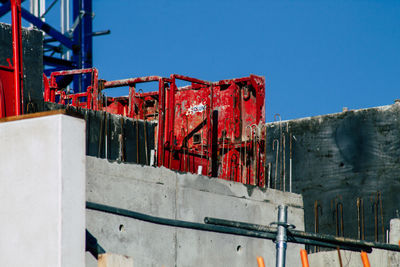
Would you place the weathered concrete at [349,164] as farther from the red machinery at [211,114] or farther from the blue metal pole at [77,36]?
the blue metal pole at [77,36]

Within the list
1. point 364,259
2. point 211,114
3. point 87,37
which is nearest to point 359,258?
point 364,259

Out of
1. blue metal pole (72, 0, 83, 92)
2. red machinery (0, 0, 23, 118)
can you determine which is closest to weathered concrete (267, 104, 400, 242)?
red machinery (0, 0, 23, 118)

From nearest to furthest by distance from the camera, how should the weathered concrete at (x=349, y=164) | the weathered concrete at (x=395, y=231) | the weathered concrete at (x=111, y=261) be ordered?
the weathered concrete at (x=111, y=261)
the weathered concrete at (x=395, y=231)
the weathered concrete at (x=349, y=164)

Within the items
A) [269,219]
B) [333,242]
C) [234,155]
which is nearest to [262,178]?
[234,155]

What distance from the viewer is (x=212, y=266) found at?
12375 mm

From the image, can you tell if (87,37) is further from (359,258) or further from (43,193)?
(43,193)

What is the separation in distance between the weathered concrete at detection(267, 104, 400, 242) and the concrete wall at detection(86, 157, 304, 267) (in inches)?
212

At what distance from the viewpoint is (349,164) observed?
1945cm

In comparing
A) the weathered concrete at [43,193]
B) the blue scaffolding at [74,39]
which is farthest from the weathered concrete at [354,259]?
the blue scaffolding at [74,39]

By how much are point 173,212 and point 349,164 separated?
8.50 m

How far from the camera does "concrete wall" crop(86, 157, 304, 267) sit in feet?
35.7

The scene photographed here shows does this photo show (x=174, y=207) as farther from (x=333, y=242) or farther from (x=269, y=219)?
(x=333, y=242)

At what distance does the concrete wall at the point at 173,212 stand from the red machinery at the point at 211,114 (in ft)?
13.1

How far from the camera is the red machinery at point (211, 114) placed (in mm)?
17750
